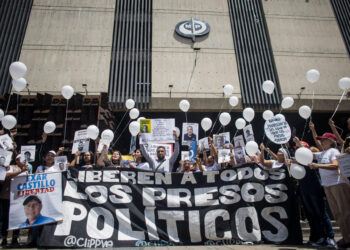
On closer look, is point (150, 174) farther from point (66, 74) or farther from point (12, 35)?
point (12, 35)

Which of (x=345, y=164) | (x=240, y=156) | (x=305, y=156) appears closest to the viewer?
(x=345, y=164)

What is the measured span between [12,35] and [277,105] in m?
14.2

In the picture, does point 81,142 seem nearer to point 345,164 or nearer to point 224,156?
point 224,156

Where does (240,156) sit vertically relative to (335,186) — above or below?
above

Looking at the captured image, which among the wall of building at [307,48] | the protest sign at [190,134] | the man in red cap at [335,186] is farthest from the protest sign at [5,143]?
the wall of building at [307,48]

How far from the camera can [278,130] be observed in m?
5.32

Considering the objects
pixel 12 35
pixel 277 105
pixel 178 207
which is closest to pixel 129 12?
pixel 12 35

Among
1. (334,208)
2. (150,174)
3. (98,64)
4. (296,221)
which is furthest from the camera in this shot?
(98,64)

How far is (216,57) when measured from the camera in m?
12.5

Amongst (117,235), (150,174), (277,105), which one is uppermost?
(277,105)

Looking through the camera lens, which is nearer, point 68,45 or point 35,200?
point 35,200

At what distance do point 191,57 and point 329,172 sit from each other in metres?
9.84

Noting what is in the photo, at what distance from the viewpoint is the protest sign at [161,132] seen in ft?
20.7

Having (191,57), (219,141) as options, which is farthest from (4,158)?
(191,57)
